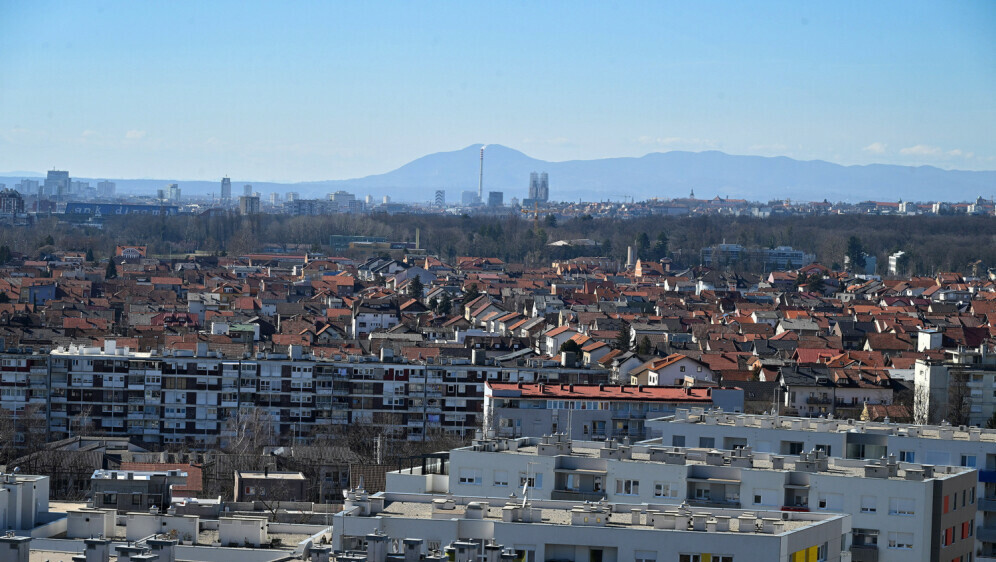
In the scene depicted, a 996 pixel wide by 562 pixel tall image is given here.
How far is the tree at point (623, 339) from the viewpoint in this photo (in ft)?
95.2

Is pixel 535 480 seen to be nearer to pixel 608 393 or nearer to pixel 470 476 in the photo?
pixel 470 476

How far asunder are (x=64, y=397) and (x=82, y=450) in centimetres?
471

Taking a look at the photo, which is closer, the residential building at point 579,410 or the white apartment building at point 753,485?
the white apartment building at point 753,485

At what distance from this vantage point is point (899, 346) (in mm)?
31938

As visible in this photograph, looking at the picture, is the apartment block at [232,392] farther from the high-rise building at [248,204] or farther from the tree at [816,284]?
the high-rise building at [248,204]

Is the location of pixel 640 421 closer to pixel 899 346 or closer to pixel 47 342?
pixel 47 342

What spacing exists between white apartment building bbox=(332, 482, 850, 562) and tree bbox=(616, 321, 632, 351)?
20.8m

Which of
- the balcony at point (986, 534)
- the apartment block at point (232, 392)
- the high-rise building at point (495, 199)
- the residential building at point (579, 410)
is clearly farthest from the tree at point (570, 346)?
the high-rise building at point (495, 199)

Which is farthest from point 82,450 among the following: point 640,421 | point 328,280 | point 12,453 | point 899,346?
point 328,280

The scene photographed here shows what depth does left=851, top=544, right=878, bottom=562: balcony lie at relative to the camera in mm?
9314

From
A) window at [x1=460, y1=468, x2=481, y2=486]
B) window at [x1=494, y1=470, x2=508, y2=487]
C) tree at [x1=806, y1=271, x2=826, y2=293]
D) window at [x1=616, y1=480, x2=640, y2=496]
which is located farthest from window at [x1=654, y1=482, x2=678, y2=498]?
tree at [x1=806, y1=271, x2=826, y2=293]

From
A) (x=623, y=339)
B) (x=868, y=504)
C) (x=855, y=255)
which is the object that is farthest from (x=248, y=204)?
(x=868, y=504)

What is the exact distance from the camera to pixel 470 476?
10.1 meters

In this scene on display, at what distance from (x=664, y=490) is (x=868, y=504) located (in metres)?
1.18
